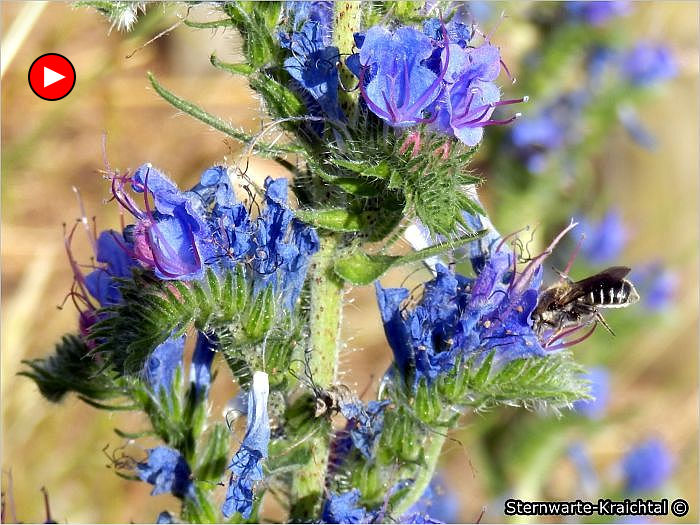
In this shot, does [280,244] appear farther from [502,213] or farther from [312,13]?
[502,213]

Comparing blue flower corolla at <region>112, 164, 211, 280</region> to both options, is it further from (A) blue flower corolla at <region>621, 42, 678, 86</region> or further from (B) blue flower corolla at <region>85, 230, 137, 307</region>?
(A) blue flower corolla at <region>621, 42, 678, 86</region>

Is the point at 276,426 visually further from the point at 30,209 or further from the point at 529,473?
the point at 30,209

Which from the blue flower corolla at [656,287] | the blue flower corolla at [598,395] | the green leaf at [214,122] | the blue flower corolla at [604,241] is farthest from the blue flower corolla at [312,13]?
the blue flower corolla at [656,287]

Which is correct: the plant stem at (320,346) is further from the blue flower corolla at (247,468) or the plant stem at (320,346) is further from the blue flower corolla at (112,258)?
the blue flower corolla at (112,258)

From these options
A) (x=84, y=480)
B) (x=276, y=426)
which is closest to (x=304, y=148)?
(x=276, y=426)

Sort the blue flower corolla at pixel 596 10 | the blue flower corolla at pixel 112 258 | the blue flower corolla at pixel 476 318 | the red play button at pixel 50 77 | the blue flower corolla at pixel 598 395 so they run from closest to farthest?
the blue flower corolla at pixel 476 318 < the blue flower corolla at pixel 112 258 < the red play button at pixel 50 77 < the blue flower corolla at pixel 598 395 < the blue flower corolla at pixel 596 10

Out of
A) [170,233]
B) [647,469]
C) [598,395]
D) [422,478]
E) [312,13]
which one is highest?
[598,395]

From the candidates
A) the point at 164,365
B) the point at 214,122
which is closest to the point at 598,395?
the point at 164,365
